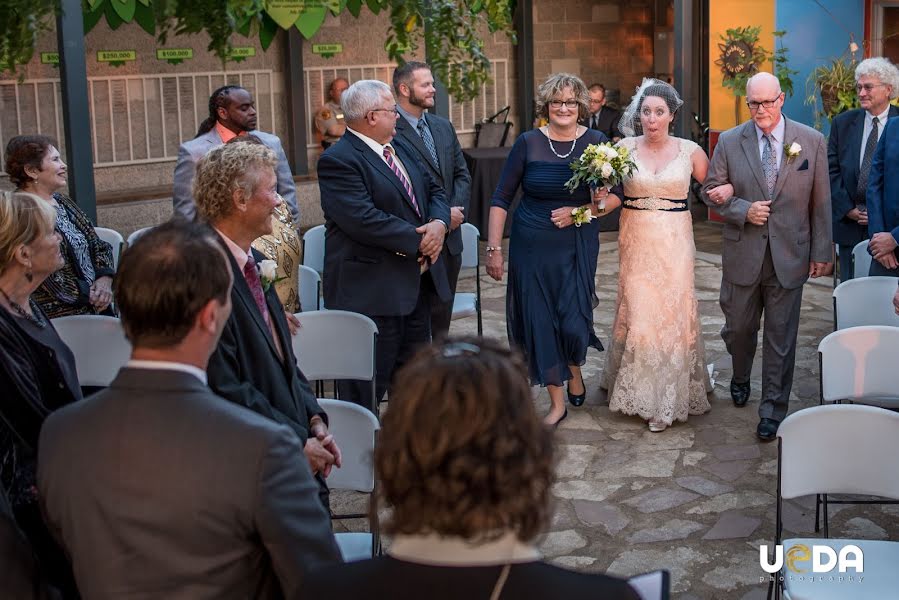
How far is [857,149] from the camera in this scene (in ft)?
24.1

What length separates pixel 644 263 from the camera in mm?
6484

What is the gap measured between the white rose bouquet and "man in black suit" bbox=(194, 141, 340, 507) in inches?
110

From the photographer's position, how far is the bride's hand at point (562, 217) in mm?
6316

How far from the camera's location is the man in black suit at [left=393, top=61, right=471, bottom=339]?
6332mm

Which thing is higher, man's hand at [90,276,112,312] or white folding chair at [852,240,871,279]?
man's hand at [90,276,112,312]

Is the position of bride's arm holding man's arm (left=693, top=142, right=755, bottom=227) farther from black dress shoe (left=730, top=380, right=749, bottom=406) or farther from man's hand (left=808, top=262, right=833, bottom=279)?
black dress shoe (left=730, top=380, right=749, bottom=406)

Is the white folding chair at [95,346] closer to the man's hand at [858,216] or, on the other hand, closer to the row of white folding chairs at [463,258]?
the row of white folding chairs at [463,258]

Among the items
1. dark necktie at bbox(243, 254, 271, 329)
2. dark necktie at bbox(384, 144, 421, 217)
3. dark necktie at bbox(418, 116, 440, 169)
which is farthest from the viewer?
dark necktie at bbox(418, 116, 440, 169)

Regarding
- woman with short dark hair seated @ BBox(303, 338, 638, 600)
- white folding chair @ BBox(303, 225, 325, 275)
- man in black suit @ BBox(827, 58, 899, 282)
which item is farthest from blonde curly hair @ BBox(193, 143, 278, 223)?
man in black suit @ BBox(827, 58, 899, 282)

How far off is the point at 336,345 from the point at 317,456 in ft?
6.11

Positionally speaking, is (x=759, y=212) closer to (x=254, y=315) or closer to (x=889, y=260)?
(x=889, y=260)

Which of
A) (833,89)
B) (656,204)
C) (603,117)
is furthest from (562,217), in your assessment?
(603,117)

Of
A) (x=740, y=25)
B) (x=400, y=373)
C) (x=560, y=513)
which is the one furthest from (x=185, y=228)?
(x=740, y=25)

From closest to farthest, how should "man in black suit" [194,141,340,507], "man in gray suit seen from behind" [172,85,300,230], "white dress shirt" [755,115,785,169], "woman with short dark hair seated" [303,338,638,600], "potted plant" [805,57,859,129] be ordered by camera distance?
"woman with short dark hair seated" [303,338,638,600] < "man in black suit" [194,141,340,507] < "white dress shirt" [755,115,785,169] < "man in gray suit seen from behind" [172,85,300,230] < "potted plant" [805,57,859,129]
